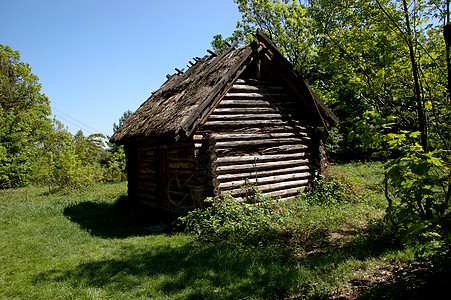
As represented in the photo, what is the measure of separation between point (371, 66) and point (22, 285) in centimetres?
822

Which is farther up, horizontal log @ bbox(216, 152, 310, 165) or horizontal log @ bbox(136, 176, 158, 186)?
Answer: horizontal log @ bbox(216, 152, 310, 165)

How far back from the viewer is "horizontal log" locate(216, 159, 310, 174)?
8.05m

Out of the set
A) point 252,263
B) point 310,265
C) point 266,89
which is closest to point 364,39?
point 266,89

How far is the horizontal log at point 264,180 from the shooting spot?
8092mm

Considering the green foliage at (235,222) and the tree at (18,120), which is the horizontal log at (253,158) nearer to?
the green foliage at (235,222)

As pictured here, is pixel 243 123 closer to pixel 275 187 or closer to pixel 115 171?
pixel 275 187

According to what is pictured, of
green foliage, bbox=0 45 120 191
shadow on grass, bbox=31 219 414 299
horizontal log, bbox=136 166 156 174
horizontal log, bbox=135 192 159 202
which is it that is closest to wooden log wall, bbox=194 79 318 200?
shadow on grass, bbox=31 219 414 299

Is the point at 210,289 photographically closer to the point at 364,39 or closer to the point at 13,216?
the point at 364,39

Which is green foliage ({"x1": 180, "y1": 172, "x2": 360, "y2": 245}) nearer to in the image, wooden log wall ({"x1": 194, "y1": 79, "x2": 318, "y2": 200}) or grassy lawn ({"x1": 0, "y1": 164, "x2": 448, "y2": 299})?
grassy lawn ({"x1": 0, "y1": 164, "x2": 448, "y2": 299})

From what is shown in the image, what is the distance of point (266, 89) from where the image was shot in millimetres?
9273

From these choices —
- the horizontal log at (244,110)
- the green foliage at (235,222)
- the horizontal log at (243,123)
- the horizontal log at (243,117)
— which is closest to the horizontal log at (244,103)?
the horizontal log at (244,110)

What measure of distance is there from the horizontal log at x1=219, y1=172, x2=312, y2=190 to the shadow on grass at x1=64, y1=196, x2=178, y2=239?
2.24m

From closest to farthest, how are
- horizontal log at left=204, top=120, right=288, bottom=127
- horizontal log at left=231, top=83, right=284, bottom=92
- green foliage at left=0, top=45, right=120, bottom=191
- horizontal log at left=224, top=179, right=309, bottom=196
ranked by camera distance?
horizontal log at left=204, top=120, right=288, bottom=127 < horizontal log at left=224, top=179, right=309, bottom=196 < horizontal log at left=231, top=83, right=284, bottom=92 < green foliage at left=0, top=45, right=120, bottom=191

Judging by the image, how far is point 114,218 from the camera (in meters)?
10.1
